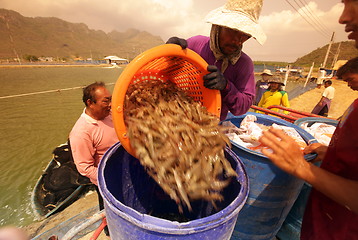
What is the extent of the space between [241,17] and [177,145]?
4.34ft

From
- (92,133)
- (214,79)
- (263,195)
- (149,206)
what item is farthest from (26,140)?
(263,195)

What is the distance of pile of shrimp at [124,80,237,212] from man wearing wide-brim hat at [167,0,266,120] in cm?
35

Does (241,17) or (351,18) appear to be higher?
(241,17)

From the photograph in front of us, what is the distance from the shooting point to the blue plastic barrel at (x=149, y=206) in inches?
40.4

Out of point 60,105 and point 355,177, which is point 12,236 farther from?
point 60,105

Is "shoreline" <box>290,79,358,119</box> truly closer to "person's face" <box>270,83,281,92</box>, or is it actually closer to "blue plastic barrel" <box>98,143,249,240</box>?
"person's face" <box>270,83,281,92</box>

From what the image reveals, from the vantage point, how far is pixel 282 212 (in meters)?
2.00

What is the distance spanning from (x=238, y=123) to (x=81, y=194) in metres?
3.88

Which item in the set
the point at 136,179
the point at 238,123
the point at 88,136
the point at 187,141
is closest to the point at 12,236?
the point at 187,141

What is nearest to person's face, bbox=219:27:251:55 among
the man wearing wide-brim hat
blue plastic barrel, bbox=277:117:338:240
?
the man wearing wide-brim hat

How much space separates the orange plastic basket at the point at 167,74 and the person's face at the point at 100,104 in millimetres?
971

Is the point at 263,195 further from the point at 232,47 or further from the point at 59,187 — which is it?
the point at 59,187

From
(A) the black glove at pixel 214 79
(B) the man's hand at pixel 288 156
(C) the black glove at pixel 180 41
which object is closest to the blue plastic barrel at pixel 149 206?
(B) the man's hand at pixel 288 156

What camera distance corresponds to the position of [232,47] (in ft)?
6.26
